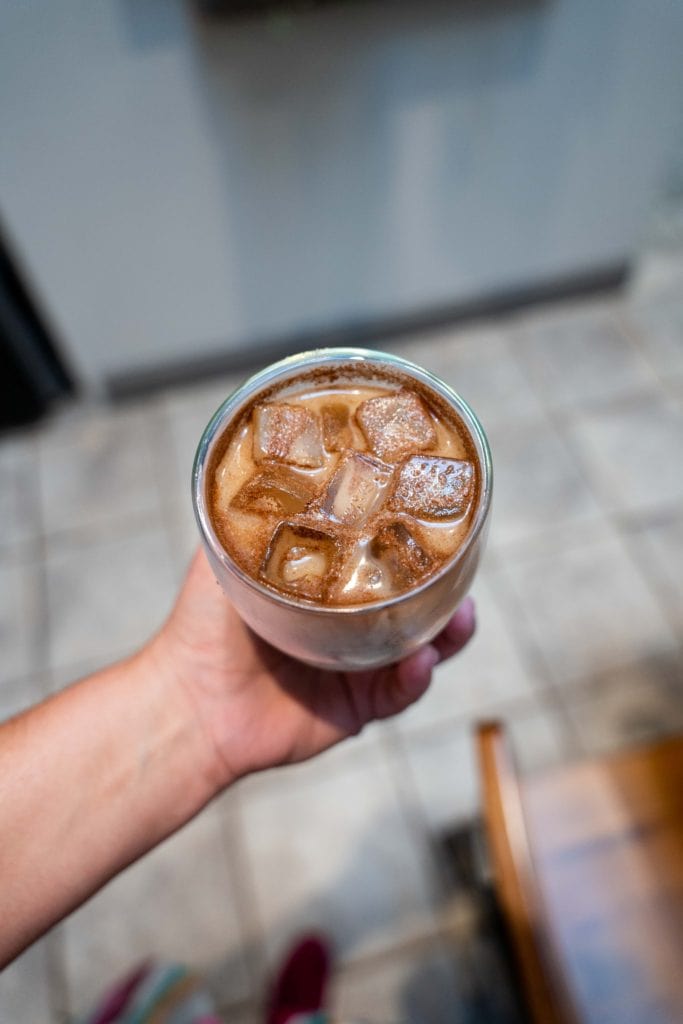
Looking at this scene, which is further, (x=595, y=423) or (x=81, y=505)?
(x=595, y=423)

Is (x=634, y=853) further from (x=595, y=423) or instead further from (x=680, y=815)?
(x=595, y=423)

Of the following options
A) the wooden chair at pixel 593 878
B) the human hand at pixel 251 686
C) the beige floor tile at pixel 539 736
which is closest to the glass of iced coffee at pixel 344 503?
the human hand at pixel 251 686

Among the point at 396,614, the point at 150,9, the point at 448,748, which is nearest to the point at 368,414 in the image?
the point at 396,614

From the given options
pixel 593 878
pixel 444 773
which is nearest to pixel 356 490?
pixel 593 878

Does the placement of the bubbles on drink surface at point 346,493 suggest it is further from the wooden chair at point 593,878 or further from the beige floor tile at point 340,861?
the beige floor tile at point 340,861

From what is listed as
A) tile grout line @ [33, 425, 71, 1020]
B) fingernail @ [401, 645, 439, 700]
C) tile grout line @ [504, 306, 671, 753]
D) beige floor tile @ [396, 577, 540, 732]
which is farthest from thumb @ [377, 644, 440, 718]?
tile grout line @ [504, 306, 671, 753]
